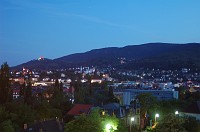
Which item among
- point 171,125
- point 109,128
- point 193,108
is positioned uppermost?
point 171,125

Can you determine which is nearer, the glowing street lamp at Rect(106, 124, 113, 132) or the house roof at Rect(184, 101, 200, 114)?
the glowing street lamp at Rect(106, 124, 113, 132)

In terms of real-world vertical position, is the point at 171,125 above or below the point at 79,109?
above

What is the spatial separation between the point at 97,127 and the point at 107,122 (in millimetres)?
4196

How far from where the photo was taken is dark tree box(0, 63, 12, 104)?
4119 centimetres

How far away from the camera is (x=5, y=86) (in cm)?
4169

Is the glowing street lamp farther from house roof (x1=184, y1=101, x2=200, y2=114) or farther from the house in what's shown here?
house roof (x1=184, y1=101, x2=200, y2=114)

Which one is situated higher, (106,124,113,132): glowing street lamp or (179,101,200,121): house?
(106,124,113,132): glowing street lamp

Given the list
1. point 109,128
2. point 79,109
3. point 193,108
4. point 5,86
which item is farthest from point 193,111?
point 5,86

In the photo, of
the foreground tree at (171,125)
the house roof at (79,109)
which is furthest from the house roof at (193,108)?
the foreground tree at (171,125)

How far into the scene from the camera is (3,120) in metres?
34.1

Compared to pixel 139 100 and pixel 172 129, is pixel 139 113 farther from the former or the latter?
pixel 172 129

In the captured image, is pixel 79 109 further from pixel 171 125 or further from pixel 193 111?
pixel 171 125

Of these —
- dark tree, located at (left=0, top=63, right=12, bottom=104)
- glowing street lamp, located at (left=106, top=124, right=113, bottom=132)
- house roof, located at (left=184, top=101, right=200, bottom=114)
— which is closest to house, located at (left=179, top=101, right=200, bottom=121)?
house roof, located at (left=184, top=101, right=200, bottom=114)

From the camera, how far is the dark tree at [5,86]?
135 feet
